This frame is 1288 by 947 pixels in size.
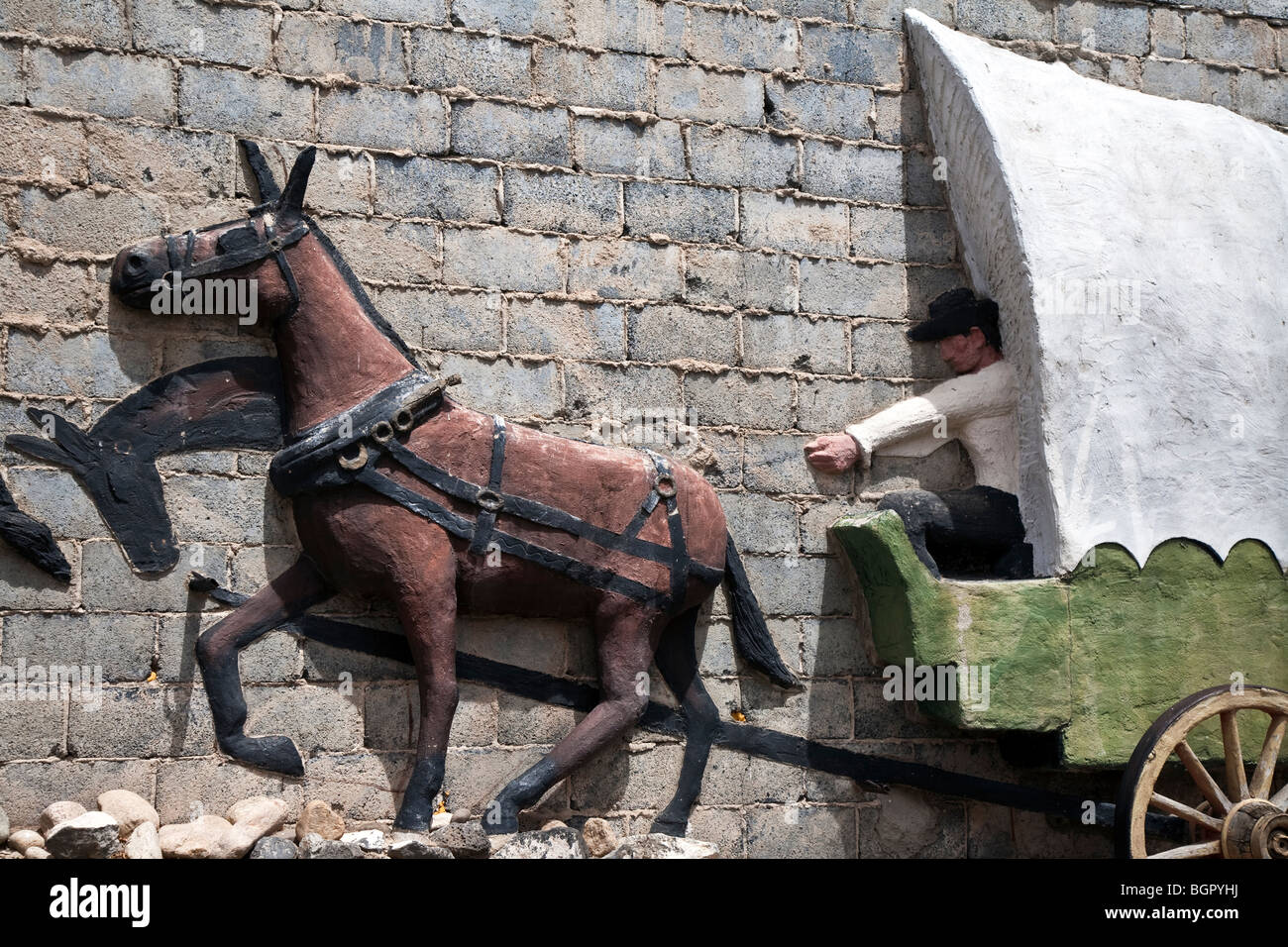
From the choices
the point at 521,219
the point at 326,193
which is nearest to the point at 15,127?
the point at 326,193

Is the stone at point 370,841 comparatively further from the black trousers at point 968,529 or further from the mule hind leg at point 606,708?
the black trousers at point 968,529

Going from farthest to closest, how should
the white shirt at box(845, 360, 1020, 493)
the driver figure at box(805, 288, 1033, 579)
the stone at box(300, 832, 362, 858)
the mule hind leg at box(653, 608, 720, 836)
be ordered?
the white shirt at box(845, 360, 1020, 493)
the driver figure at box(805, 288, 1033, 579)
the mule hind leg at box(653, 608, 720, 836)
the stone at box(300, 832, 362, 858)

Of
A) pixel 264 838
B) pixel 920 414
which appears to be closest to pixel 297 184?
pixel 264 838

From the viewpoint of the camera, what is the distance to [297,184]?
5430 millimetres

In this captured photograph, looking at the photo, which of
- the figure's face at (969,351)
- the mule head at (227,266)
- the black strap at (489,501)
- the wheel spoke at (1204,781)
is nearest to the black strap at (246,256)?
the mule head at (227,266)

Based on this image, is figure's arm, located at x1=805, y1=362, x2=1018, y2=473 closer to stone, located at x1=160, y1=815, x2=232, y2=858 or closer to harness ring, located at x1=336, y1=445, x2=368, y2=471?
harness ring, located at x1=336, y1=445, x2=368, y2=471

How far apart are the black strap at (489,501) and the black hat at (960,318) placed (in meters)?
1.89

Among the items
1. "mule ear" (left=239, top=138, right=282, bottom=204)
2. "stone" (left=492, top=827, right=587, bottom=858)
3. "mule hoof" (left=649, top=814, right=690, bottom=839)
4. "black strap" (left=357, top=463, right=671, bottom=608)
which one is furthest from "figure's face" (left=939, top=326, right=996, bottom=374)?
"mule ear" (left=239, top=138, right=282, bottom=204)

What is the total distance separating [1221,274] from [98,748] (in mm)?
4742

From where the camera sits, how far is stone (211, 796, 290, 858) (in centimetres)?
499

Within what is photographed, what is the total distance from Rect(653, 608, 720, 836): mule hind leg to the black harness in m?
0.21

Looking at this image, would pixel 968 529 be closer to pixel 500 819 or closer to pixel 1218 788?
pixel 1218 788

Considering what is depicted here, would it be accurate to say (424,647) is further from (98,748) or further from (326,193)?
(326,193)

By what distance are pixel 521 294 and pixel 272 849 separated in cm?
225
